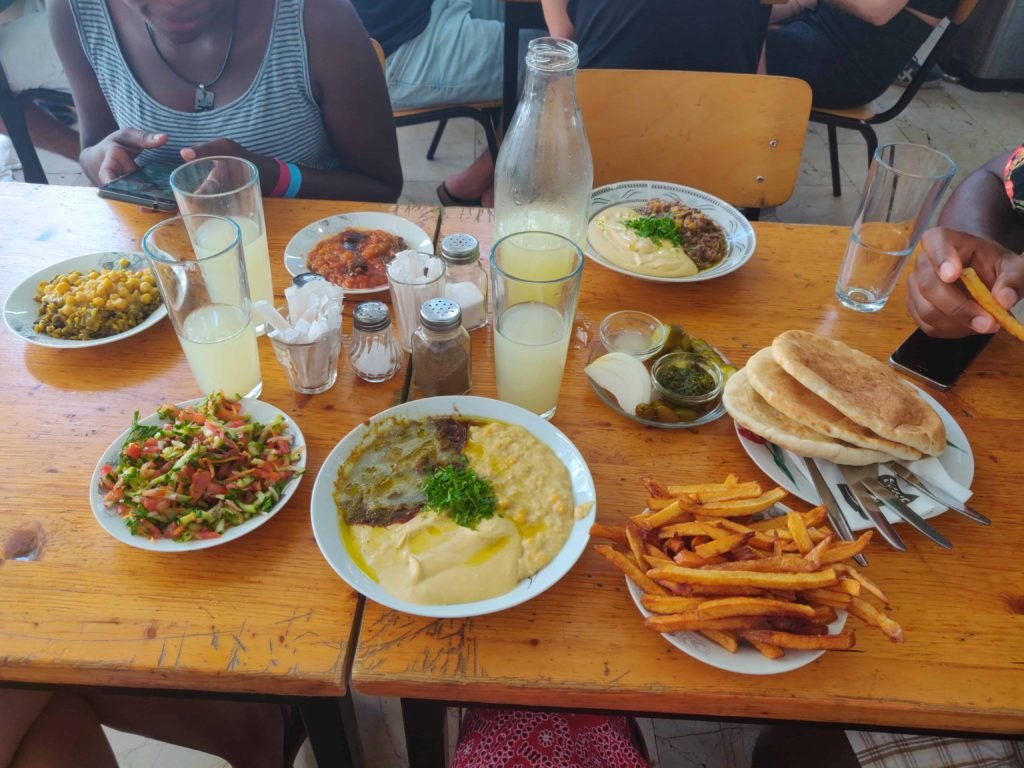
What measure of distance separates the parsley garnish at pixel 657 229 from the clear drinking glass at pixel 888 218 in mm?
458

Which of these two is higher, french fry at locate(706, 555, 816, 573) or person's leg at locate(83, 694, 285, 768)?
french fry at locate(706, 555, 816, 573)

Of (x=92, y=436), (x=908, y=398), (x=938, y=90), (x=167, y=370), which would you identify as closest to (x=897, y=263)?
(x=908, y=398)

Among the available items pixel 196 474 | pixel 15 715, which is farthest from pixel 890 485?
pixel 15 715

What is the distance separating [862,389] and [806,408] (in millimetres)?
144

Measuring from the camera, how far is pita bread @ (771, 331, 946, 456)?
1.32 metres

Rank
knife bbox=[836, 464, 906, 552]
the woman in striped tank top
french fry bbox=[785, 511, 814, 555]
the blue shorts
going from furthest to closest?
the blue shorts
the woman in striped tank top
knife bbox=[836, 464, 906, 552]
french fry bbox=[785, 511, 814, 555]

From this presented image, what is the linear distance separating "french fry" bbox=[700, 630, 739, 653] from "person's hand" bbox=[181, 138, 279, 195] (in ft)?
5.96

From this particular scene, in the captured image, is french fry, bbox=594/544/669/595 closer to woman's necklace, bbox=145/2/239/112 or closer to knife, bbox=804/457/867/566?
knife, bbox=804/457/867/566

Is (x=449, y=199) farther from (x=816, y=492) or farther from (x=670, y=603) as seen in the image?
(x=670, y=603)

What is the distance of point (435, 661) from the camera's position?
109 centimetres

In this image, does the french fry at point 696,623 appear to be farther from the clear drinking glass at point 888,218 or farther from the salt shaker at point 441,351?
the clear drinking glass at point 888,218

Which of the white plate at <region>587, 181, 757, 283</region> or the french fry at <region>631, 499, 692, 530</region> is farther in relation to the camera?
the white plate at <region>587, 181, 757, 283</region>

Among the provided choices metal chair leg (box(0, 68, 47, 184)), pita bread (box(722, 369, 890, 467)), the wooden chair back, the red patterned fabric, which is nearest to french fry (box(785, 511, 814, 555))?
pita bread (box(722, 369, 890, 467))

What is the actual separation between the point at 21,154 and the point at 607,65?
10.3ft
